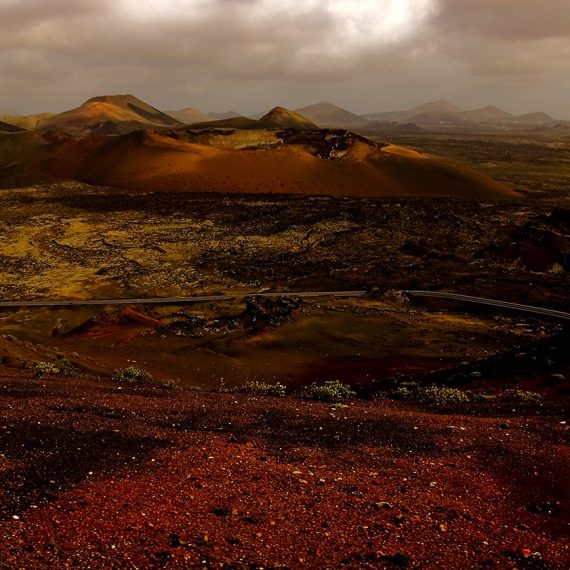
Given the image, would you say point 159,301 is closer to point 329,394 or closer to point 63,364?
point 63,364

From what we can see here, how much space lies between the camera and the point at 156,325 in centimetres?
4475

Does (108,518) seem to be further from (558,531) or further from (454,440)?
(454,440)

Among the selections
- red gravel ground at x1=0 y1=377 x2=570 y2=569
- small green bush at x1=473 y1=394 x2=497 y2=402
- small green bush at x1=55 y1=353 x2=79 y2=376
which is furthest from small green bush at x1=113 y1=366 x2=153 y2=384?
small green bush at x1=473 y1=394 x2=497 y2=402

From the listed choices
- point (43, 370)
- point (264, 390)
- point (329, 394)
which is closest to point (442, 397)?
point (329, 394)

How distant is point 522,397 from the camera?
19.8 metres

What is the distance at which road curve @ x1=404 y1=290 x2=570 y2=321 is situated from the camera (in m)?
48.0

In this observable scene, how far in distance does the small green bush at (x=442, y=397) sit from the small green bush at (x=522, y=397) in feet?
4.68

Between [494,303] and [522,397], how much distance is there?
33519mm

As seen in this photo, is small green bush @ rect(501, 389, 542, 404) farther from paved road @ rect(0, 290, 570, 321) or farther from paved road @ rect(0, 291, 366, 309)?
paved road @ rect(0, 291, 366, 309)

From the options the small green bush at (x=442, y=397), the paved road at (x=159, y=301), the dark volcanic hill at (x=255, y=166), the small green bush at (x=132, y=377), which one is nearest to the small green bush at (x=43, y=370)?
the small green bush at (x=132, y=377)

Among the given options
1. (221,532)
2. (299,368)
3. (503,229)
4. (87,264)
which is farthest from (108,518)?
(503,229)

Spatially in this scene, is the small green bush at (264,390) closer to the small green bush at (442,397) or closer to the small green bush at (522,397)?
the small green bush at (442,397)

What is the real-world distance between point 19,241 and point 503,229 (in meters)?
69.9

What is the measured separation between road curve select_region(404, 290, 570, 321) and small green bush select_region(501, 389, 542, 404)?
99.2ft
